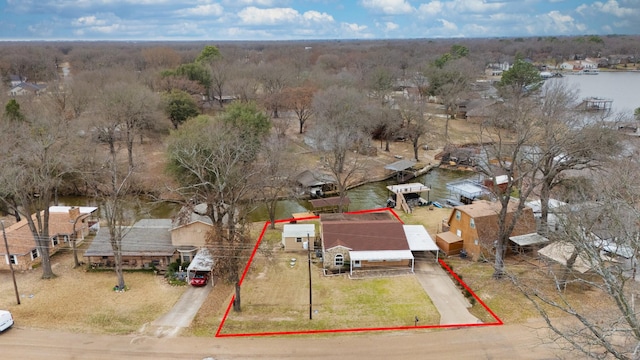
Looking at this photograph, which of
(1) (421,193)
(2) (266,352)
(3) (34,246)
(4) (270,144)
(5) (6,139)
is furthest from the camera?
(1) (421,193)

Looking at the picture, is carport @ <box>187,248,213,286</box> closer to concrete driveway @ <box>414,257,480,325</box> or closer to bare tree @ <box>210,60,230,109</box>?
concrete driveway @ <box>414,257,480,325</box>

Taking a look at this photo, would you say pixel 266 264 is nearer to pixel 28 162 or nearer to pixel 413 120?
pixel 28 162

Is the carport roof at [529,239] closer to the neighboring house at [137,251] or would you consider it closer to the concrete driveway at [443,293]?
the concrete driveway at [443,293]

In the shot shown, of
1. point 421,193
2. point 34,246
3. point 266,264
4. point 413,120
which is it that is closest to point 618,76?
point 413,120

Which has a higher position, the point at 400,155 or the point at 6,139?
the point at 6,139

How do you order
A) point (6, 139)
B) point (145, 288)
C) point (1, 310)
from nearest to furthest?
point (1, 310) < point (145, 288) < point (6, 139)

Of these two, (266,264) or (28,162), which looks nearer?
(266,264)

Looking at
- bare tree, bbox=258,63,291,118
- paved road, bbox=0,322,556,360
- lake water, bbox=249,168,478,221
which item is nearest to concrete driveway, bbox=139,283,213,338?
paved road, bbox=0,322,556,360

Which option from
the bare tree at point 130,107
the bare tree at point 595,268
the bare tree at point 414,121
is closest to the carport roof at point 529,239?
the bare tree at point 595,268
